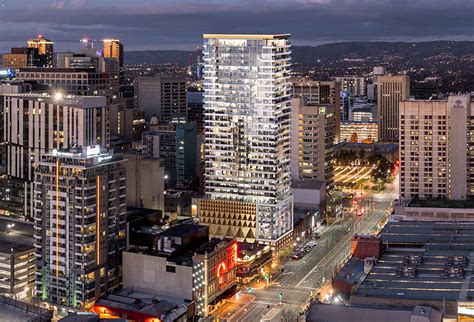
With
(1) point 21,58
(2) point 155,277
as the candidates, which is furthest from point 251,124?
(1) point 21,58

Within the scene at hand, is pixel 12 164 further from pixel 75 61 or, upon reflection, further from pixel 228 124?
pixel 75 61

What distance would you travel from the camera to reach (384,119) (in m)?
160

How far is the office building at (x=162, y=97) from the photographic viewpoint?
149 meters

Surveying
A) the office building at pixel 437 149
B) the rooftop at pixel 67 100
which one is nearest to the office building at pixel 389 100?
the office building at pixel 437 149

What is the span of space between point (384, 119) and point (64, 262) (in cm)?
11062

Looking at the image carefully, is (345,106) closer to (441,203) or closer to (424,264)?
(441,203)

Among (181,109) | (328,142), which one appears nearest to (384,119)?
(181,109)

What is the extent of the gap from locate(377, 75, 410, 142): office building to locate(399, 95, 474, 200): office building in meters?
68.4

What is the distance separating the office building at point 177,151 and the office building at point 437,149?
26244 mm

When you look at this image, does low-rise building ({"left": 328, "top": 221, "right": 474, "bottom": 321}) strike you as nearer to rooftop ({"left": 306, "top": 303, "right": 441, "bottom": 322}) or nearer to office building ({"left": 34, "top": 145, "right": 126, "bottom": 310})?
rooftop ({"left": 306, "top": 303, "right": 441, "bottom": 322})

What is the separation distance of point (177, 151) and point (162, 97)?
47.8 metres

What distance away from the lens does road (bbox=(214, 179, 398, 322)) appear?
58.5 meters

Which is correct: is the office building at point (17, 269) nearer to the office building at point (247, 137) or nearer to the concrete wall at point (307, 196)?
the office building at point (247, 137)

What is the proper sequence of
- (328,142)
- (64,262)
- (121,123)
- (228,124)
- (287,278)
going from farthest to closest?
(121,123), (328,142), (228,124), (287,278), (64,262)
